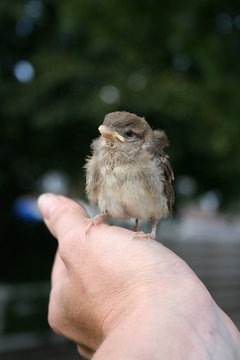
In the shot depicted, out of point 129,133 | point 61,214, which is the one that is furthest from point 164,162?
point 61,214

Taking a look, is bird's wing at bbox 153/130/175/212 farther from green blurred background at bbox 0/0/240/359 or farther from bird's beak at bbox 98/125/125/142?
green blurred background at bbox 0/0/240/359

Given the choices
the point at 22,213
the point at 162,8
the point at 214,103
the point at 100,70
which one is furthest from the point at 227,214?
the point at 22,213

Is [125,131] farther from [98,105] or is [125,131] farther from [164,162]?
[98,105]

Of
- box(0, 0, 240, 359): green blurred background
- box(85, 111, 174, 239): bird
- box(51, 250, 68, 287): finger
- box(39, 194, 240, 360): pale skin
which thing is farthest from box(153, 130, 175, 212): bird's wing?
box(0, 0, 240, 359): green blurred background

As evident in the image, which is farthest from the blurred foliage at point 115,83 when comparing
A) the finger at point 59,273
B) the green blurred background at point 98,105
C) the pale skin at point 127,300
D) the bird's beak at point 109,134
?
the pale skin at point 127,300

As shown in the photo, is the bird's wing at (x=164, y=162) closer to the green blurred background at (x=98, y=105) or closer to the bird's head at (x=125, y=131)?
the bird's head at (x=125, y=131)

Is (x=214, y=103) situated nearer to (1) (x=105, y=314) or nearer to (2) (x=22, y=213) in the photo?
(1) (x=105, y=314)
